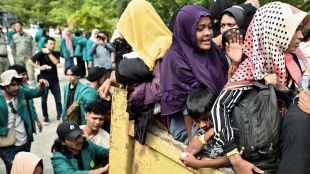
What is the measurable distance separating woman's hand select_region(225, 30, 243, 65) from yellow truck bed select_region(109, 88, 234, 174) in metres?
0.59

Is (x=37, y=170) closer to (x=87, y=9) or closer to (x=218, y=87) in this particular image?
(x=218, y=87)

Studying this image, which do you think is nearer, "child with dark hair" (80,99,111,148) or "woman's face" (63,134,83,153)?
"woman's face" (63,134,83,153)

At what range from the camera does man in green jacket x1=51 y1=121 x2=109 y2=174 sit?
136 inches

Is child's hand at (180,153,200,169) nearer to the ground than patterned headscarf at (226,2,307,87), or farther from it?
nearer to the ground

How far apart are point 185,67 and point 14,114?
10.5ft

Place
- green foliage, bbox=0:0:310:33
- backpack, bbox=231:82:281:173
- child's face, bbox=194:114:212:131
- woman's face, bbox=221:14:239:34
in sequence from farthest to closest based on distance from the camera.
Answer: green foliage, bbox=0:0:310:33 → woman's face, bbox=221:14:239:34 → child's face, bbox=194:114:212:131 → backpack, bbox=231:82:281:173

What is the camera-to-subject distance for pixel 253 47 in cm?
209

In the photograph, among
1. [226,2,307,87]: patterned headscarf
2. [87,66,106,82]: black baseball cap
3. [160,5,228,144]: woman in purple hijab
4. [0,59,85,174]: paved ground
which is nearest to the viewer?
[226,2,307,87]: patterned headscarf

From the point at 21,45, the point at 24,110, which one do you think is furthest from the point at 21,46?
the point at 24,110

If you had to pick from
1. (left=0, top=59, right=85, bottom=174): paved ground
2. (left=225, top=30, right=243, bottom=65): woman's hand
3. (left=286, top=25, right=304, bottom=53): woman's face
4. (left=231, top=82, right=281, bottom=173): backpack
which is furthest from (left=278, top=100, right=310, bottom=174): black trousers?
(left=0, top=59, right=85, bottom=174): paved ground

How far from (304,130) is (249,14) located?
5.72 ft

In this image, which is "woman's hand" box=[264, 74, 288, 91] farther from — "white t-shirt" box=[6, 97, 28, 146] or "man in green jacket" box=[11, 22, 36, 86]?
"man in green jacket" box=[11, 22, 36, 86]

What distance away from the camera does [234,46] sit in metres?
2.40

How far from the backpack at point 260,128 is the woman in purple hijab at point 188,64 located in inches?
16.3
